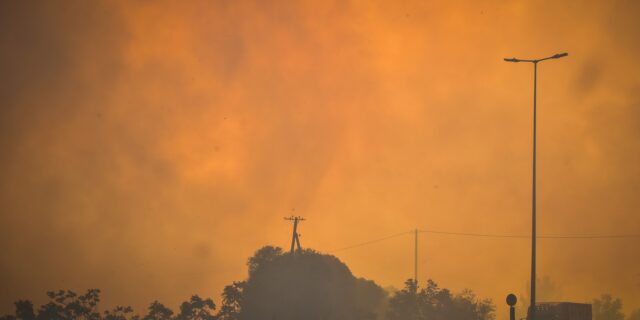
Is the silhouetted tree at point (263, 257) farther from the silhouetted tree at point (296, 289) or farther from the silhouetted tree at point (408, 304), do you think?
the silhouetted tree at point (408, 304)

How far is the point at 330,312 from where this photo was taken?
12312cm

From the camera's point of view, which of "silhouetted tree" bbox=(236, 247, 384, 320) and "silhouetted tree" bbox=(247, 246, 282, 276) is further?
"silhouetted tree" bbox=(247, 246, 282, 276)

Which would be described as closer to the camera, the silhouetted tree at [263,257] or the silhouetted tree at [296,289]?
the silhouetted tree at [296,289]

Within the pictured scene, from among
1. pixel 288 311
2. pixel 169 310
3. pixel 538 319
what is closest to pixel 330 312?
pixel 288 311

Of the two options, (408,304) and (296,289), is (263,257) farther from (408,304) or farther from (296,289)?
(408,304)

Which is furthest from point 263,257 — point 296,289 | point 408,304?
point 408,304

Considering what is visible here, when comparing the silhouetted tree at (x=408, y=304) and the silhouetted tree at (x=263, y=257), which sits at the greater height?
the silhouetted tree at (x=263, y=257)

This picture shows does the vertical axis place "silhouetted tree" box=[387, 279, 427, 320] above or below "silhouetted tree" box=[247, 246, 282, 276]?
below

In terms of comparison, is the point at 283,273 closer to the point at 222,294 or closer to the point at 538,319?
the point at 222,294

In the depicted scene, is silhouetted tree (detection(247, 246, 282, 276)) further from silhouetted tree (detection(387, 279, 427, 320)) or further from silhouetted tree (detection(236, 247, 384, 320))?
silhouetted tree (detection(387, 279, 427, 320))

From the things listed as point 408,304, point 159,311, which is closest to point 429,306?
point 408,304

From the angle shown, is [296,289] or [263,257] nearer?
[296,289]

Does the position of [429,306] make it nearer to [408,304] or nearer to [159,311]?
[408,304]

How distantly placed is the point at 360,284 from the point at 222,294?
3957 centimetres
